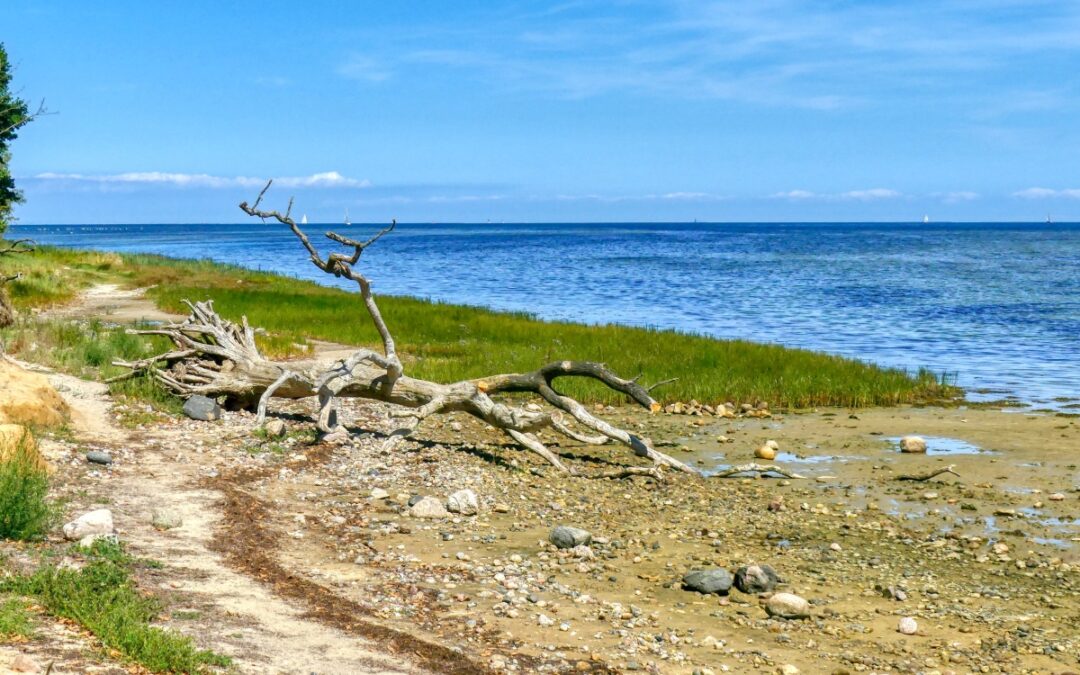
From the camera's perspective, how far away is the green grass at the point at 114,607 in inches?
285

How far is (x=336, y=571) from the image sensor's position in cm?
1071

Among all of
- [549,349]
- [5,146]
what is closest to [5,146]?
[5,146]

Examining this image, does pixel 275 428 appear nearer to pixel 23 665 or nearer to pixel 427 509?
pixel 427 509

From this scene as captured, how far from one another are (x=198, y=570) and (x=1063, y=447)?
589 inches

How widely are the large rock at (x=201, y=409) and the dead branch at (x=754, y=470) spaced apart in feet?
26.0

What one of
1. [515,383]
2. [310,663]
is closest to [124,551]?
[310,663]

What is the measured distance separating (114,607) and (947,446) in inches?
588

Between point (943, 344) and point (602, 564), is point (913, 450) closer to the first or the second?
point (602, 564)

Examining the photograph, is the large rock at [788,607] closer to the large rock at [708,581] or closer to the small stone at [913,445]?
the large rock at [708,581]

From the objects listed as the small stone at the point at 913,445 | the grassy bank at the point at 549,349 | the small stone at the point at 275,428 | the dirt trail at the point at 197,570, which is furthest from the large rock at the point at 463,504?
the grassy bank at the point at 549,349

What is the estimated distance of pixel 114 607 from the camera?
8.04 m

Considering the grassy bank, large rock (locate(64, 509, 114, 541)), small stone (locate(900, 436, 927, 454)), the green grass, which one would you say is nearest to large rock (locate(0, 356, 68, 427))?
large rock (locate(64, 509, 114, 541))

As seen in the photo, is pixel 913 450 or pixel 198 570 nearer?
pixel 198 570

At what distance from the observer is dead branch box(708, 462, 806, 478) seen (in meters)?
16.1
